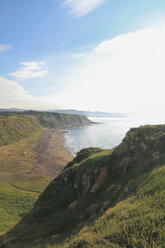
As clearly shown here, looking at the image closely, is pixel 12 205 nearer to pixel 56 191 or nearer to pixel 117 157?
pixel 56 191

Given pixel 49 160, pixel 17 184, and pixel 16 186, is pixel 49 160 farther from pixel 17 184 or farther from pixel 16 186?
pixel 16 186

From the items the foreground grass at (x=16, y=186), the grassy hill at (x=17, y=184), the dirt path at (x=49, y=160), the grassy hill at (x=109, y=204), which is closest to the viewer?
the grassy hill at (x=109, y=204)

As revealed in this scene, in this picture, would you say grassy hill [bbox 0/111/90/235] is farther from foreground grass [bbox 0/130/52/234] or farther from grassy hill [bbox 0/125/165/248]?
grassy hill [bbox 0/125/165/248]

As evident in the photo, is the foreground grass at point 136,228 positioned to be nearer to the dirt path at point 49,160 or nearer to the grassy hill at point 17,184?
the grassy hill at point 17,184

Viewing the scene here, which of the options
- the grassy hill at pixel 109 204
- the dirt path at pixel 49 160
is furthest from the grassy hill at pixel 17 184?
the grassy hill at pixel 109 204

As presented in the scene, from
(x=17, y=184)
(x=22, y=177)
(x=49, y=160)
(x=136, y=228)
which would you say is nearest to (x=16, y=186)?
(x=17, y=184)

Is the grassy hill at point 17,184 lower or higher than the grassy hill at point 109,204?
lower
